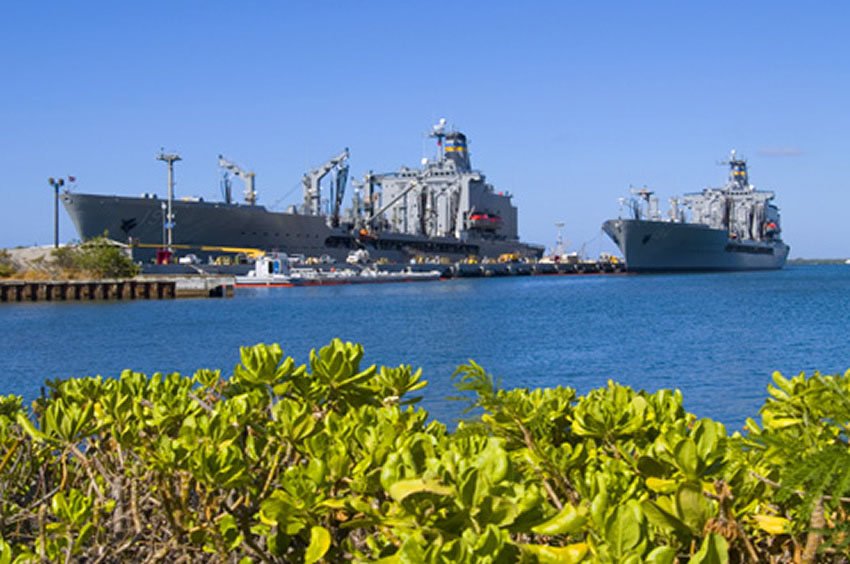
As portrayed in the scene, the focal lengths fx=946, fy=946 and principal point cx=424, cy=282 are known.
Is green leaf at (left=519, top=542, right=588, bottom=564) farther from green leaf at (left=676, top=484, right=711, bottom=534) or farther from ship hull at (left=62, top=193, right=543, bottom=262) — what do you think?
ship hull at (left=62, top=193, right=543, bottom=262)

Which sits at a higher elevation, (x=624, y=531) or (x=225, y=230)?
(x=225, y=230)

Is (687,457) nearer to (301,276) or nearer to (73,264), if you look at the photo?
(73,264)

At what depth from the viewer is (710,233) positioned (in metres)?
103

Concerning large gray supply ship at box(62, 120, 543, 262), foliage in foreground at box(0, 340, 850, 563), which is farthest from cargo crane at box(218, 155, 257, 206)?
foliage in foreground at box(0, 340, 850, 563)

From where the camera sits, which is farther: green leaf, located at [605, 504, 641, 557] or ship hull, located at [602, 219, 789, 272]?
ship hull, located at [602, 219, 789, 272]

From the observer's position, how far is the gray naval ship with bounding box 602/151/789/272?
98875mm

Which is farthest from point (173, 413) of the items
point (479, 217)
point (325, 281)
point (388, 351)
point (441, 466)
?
point (479, 217)

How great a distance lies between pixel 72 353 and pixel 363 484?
27457 millimetres

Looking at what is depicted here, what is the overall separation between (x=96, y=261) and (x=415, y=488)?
6369 centimetres

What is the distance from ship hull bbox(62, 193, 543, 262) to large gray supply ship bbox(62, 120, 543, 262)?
0.26ft

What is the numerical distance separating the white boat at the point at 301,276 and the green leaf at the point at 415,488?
234 feet

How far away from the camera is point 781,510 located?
2.56 metres

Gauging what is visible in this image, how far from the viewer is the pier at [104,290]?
5397 cm

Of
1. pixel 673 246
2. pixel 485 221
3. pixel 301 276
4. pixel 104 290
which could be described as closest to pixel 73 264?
pixel 104 290
